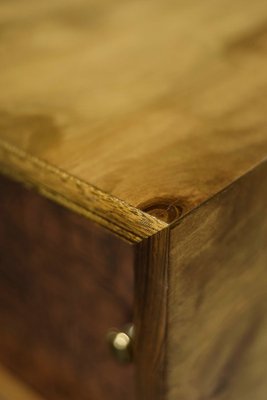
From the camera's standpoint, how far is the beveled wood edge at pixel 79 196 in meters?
0.36

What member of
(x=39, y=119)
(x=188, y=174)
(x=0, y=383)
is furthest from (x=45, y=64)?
(x=0, y=383)

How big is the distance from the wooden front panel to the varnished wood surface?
0.4 inches

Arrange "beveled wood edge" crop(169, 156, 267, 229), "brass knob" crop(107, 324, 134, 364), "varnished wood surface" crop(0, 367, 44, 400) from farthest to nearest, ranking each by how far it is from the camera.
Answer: "varnished wood surface" crop(0, 367, 44, 400)
"brass knob" crop(107, 324, 134, 364)
"beveled wood edge" crop(169, 156, 267, 229)

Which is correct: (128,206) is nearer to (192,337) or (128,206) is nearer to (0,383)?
(192,337)

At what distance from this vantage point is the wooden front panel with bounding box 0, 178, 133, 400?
0.52 m

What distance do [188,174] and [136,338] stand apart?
0.12m

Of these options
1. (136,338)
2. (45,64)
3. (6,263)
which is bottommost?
(136,338)

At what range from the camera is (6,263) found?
2.03 ft

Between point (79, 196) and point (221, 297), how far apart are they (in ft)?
0.43

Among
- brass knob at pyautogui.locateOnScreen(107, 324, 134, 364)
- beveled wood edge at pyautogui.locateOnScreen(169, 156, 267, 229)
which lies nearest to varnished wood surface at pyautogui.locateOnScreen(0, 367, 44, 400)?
brass knob at pyautogui.locateOnScreen(107, 324, 134, 364)

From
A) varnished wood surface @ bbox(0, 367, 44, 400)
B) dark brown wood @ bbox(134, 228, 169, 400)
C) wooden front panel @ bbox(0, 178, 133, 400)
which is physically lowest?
dark brown wood @ bbox(134, 228, 169, 400)

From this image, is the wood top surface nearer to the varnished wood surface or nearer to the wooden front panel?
the wooden front panel

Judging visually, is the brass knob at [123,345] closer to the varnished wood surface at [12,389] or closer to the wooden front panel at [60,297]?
the wooden front panel at [60,297]

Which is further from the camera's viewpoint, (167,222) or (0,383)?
(0,383)
